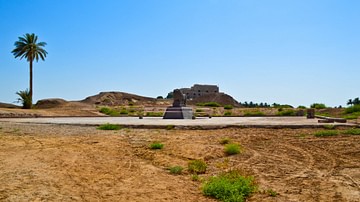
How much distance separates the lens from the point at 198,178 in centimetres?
675

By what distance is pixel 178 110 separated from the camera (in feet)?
83.4

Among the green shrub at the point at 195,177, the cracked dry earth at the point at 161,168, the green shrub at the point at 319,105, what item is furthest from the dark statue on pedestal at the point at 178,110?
the green shrub at the point at 319,105

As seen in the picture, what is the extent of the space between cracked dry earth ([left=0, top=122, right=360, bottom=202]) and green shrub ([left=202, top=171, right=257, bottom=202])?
6.1 inches

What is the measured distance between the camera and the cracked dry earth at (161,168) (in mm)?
5566

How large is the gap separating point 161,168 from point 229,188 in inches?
89.9

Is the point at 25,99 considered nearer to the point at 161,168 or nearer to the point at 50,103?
the point at 50,103

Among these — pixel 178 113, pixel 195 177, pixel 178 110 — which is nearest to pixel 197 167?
pixel 195 177

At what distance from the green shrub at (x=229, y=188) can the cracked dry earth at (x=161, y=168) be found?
0.16m

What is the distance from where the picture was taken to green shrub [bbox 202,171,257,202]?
18.2 ft

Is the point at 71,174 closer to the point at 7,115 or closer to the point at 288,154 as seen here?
the point at 288,154

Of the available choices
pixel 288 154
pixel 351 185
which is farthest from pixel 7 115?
pixel 351 185

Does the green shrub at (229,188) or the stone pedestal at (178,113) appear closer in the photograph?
the green shrub at (229,188)

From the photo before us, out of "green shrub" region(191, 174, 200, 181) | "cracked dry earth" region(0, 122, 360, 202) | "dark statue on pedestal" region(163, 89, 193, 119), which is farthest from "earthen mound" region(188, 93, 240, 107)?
"green shrub" region(191, 174, 200, 181)

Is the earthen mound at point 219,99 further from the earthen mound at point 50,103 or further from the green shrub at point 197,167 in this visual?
the green shrub at point 197,167
